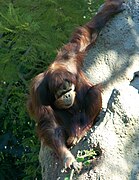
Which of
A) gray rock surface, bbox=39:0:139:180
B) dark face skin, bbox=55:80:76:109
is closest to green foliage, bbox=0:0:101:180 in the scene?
gray rock surface, bbox=39:0:139:180

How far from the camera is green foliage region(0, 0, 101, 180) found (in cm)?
630

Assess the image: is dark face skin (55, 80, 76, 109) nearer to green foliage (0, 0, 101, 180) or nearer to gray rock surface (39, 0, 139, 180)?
gray rock surface (39, 0, 139, 180)

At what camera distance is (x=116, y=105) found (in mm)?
3777

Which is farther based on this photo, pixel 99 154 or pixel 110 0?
pixel 110 0

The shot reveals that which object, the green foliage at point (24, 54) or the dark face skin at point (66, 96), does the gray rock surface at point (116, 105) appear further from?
the green foliage at point (24, 54)

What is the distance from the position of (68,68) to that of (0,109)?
352cm

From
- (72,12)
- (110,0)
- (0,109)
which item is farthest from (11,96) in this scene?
(110,0)

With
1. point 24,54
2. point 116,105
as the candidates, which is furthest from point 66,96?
point 24,54

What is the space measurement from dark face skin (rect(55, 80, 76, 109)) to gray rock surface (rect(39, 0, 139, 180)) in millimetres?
200

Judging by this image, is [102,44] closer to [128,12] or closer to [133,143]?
[128,12]

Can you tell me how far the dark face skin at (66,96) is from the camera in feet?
14.0

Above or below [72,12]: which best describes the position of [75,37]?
above

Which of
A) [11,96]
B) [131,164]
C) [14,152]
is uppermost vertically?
[131,164]

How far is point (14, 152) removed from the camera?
316 inches
